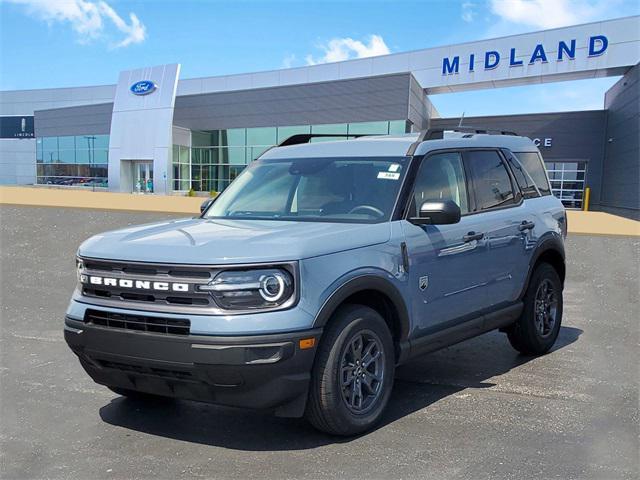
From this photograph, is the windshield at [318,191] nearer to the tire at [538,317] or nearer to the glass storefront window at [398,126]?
the tire at [538,317]

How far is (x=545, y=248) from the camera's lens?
6223 millimetres

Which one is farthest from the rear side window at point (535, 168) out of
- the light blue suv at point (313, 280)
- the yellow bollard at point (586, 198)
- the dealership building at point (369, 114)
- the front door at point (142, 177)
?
the front door at point (142, 177)

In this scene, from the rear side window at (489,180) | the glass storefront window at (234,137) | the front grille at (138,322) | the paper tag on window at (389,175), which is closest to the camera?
the front grille at (138,322)

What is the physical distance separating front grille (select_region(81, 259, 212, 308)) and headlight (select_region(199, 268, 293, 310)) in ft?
0.19

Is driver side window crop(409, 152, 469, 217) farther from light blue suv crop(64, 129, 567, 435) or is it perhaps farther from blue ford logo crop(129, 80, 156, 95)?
blue ford logo crop(129, 80, 156, 95)

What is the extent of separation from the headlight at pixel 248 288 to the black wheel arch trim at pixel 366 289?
30cm

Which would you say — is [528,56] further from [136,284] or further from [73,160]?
[73,160]

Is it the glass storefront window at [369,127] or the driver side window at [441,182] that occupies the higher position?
the glass storefront window at [369,127]

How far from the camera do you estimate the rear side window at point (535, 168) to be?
21.3ft

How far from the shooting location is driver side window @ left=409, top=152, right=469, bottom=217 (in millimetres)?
4814

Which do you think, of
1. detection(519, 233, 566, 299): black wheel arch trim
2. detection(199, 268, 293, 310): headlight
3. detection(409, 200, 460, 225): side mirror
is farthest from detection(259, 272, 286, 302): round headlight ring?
detection(519, 233, 566, 299): black wheel arch trim

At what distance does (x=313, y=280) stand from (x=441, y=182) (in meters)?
1.90

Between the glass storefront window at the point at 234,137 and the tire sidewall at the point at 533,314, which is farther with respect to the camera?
the glass storefront window at the point at 234,137

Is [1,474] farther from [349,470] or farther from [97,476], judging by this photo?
[349,470]
